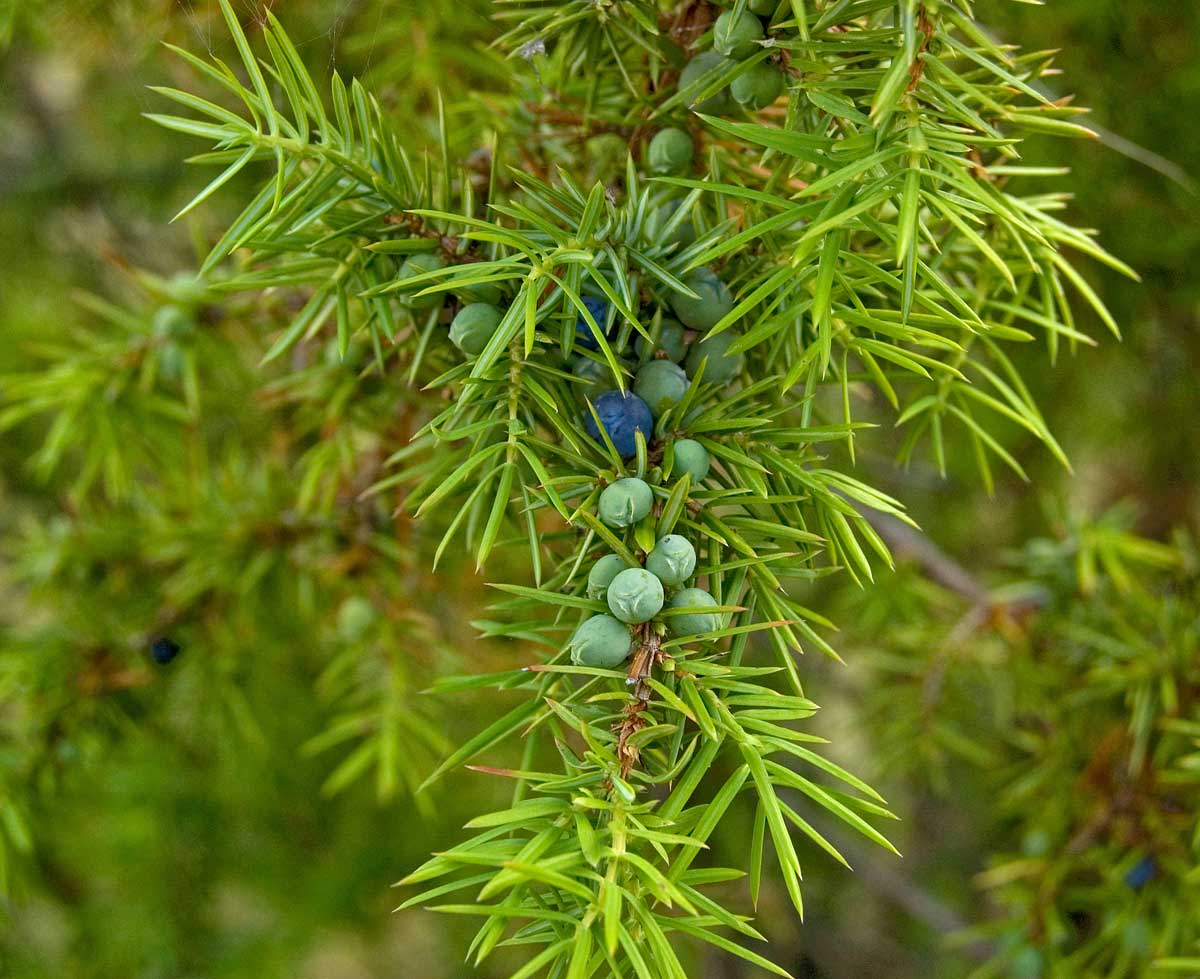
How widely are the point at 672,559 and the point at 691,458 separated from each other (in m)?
0.06

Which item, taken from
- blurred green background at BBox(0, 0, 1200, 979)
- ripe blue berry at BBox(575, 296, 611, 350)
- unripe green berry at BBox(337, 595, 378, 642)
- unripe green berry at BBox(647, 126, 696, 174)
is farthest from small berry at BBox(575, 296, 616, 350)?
unripe green berry at BBox(337, 595, 378, 642)

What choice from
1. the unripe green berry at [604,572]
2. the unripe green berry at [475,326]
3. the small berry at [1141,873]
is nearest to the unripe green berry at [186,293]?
the unripe green berry at [475,326]

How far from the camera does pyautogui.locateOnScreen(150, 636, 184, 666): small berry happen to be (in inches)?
37.7

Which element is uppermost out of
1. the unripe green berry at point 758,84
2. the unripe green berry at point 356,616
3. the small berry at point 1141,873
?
the unripe green berry at point 758,84

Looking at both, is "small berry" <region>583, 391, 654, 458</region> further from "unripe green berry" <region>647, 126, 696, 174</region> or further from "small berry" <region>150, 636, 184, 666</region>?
"small berry" <region>150, 636, 184, 666</region>

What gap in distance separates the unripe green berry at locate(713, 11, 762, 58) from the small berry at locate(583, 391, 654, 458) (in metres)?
0.18

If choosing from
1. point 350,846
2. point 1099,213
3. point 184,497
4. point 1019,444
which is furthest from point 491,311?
point 350,846

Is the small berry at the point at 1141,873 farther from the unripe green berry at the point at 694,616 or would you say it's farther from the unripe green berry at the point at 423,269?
the unripe green berry at the point at 423,269

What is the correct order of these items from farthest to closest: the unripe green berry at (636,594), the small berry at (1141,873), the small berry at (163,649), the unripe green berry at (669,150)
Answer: the small berry at (163,649) → the small berry at (1141,873) → the unripe green berry at (669,150) → the unripe green berry at (636,594)

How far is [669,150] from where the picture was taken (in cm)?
54

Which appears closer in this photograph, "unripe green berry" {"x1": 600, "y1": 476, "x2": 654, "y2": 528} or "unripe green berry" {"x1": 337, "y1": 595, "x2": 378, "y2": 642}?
"unripe green berry" {"x1": 600, "y1": 476, "x2": 654, "y2": 528}

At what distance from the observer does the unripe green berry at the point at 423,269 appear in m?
0.50

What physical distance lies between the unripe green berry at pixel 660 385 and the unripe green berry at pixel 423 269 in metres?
0.13

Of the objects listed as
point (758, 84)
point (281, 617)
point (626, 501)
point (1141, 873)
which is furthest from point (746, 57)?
point (281, 617)
